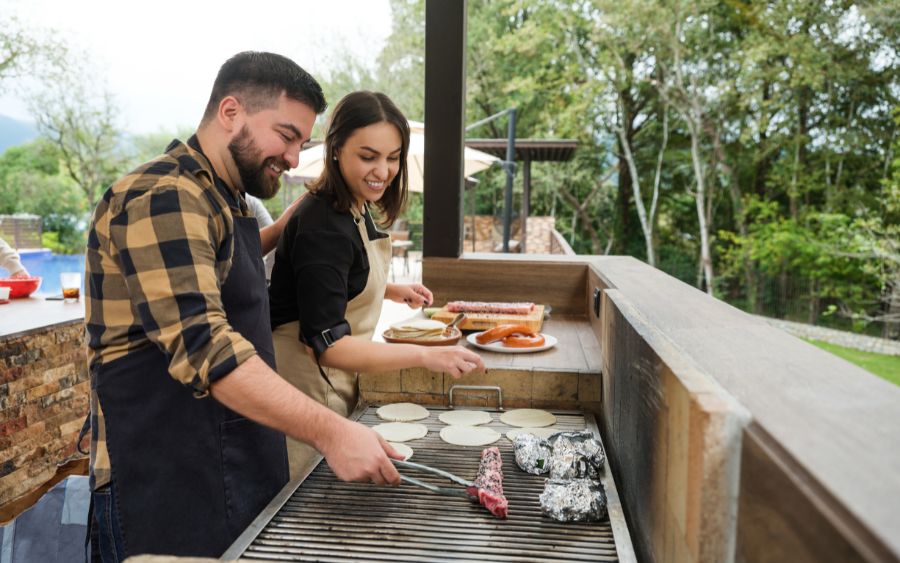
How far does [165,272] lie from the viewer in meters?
1.16

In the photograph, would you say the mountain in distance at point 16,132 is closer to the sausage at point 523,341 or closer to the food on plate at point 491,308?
the food on plate at point 491,308

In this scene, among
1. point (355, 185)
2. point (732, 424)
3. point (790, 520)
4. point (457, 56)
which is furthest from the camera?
point (457, 56)

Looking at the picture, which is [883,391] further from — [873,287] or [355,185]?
[873,287]

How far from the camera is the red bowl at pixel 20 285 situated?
13.5ft

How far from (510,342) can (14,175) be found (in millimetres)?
22994

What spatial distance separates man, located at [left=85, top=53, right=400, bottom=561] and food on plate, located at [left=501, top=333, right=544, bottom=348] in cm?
103

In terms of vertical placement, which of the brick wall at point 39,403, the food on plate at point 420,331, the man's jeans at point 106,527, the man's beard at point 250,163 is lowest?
the brick wall at point 39,403

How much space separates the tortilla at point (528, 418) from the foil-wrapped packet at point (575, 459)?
30 centimetres

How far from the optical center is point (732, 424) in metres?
0.73

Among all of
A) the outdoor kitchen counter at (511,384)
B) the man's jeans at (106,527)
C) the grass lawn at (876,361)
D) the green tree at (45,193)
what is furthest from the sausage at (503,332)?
the green tree at (45,193)

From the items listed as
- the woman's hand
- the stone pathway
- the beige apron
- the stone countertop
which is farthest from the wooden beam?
the stone pathway

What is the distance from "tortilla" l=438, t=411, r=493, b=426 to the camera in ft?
Answer: 6.23

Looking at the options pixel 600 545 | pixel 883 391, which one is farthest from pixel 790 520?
pixel 600 545

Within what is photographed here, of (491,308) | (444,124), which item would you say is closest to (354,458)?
(491,308)
